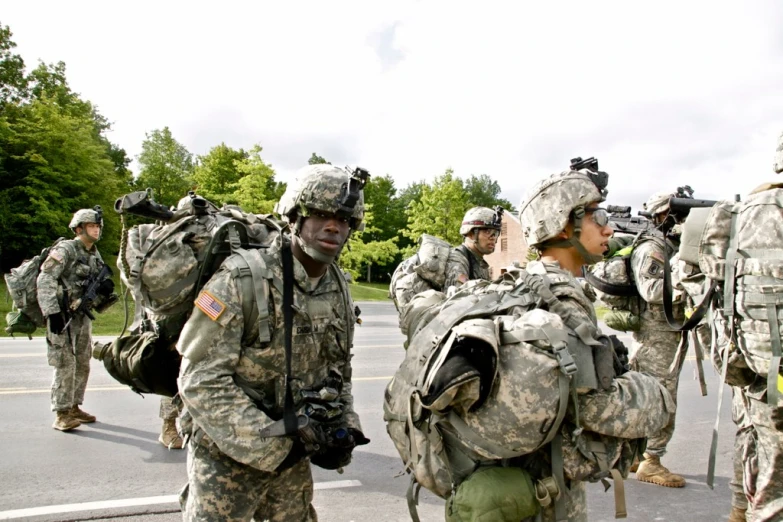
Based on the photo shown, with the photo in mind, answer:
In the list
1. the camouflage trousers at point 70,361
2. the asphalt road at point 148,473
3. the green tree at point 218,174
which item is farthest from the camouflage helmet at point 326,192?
the green tree at point 218,174

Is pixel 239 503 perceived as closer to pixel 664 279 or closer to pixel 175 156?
pixel 664 279

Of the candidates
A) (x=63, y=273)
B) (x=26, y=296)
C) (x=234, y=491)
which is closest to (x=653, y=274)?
(x=234, y=491)

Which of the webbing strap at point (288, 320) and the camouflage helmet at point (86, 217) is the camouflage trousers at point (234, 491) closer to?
the webbing strap at point (288, 320)

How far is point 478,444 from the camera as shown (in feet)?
6.81

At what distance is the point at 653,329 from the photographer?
17.0 ft

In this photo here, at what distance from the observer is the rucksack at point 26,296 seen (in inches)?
250

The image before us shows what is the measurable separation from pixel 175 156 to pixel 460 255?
4435cm

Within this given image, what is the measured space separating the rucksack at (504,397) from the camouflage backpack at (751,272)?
119 centimetres

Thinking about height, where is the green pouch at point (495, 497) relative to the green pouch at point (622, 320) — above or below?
below

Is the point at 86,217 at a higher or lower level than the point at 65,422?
higher

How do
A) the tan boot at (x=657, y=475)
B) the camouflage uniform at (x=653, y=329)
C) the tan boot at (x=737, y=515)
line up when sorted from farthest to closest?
the camouflage uniform at (x=653, y=329), the tan boot at (x=657, y=475), the tan boot at (x=737, y=515)

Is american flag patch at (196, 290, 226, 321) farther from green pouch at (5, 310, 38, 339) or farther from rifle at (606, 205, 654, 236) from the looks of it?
green pouch at (5, 310, 38, 339)

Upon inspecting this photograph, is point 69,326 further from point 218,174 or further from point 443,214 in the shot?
point 218,174

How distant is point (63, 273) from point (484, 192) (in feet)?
256
